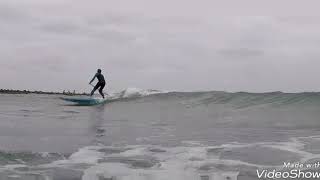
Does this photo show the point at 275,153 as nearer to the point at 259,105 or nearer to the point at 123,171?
the point at 123,171

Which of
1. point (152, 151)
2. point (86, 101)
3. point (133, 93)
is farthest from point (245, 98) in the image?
point (152, 151)

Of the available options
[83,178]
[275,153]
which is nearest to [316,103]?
[275,153]

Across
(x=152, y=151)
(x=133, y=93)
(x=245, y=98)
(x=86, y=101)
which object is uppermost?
(x=133, y=93)

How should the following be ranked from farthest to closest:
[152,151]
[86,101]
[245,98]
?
[86,101] → [245,98] → [152,151]

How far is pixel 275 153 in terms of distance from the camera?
8.45m

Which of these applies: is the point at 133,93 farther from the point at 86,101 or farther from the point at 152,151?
the point at 152,151

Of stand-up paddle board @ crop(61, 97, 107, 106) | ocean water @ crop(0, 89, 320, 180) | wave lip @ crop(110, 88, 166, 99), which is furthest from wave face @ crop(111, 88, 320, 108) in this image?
ocean water @ crop(0, 89, 320, 180)

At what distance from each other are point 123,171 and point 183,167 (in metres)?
0.94

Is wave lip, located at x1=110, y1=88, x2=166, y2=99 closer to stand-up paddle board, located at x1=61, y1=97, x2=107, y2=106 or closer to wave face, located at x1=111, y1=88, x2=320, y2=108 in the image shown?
wave face, located at x1=111, y1=88, x2=320, y2=108

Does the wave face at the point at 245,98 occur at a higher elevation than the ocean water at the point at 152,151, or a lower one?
higher

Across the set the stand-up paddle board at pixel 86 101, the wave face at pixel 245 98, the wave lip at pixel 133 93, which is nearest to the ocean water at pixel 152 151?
the wave face at pixel 245 98

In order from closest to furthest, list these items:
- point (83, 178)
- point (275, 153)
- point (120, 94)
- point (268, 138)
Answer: point (83, 178) → point (275, 153) → point (268, 138) → point (120, 94)

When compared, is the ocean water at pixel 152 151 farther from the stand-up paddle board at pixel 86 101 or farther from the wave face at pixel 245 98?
the stand-up paddle board at pixel 86 101

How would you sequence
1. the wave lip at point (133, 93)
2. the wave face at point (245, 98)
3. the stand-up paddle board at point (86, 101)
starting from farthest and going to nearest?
1. the wave lip at point (133, 93)
2. the stand-up paddle board at point (86, 101)
3. the wave face at point (245, 98)
